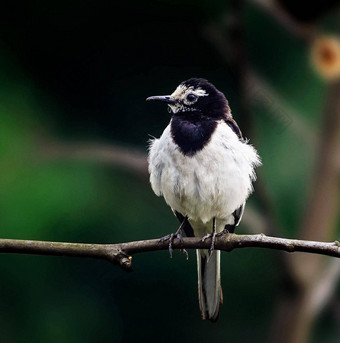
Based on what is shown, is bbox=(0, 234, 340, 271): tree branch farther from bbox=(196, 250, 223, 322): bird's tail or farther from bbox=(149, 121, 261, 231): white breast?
bbox=(149, 121, 261, 231): white breast

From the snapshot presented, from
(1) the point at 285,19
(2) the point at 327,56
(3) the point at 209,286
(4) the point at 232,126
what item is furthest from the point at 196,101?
(2) the point at 327,56

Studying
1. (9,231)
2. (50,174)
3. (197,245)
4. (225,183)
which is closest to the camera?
(197,245)

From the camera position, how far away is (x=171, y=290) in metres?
6.78

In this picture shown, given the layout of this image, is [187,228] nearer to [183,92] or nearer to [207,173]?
[207,173]

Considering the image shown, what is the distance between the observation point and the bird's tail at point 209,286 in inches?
147

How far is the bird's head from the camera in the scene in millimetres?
4059

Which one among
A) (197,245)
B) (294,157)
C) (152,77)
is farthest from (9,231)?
(197,245)

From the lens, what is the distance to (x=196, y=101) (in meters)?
4.07

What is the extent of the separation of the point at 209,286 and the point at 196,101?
2.71ft

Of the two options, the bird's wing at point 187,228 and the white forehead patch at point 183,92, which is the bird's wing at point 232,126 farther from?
the bird's wing at point 187,228

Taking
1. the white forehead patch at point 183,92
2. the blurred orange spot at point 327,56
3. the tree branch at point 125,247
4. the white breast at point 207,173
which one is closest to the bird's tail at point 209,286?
the white breast at point 207,173

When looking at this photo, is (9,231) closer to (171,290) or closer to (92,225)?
(92,225)

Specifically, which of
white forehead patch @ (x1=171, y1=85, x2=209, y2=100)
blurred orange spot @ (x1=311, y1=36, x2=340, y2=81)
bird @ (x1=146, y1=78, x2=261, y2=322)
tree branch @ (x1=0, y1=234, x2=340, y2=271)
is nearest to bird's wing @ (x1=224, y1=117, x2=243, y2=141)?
bird @ (x1=146, y1=78, x2=261, y2=322)

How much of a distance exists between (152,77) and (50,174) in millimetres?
1292
